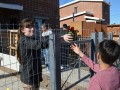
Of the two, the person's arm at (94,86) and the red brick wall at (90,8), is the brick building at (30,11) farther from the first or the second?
the red brick wall at (90,8)

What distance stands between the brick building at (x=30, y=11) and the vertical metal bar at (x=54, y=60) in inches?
405

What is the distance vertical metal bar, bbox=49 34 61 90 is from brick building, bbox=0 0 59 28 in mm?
10297

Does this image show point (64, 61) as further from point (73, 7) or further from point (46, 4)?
point (73, 7)

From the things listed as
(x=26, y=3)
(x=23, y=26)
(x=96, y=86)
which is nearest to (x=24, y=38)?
(x=23, y=26)

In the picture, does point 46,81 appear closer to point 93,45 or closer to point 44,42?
point 93,45

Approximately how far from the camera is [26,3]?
52.2 feet

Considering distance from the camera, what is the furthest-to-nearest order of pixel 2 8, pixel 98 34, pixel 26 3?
pixel 26 3, pixel 2 8, pixel 98 34

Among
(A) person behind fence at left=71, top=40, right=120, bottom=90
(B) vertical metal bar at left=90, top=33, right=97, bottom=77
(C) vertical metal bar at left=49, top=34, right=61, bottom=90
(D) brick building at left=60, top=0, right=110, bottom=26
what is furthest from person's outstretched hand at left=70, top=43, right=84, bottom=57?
(D) brick building at left=60, top=0, right=110, bottom=26

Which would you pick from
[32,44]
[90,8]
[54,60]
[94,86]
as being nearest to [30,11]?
[32,44]

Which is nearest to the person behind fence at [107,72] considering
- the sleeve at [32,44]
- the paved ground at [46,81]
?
the sleeve at [32,44]

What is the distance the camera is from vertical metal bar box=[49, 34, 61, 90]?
375 centimetres

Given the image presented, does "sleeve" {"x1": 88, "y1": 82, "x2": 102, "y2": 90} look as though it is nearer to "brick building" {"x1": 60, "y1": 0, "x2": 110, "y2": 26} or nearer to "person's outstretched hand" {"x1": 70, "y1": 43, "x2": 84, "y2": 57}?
"person's outstretched hand" {"x1": 70, "y1": 43, "x2": 84, "y2": 57}

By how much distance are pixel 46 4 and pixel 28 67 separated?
13784mm

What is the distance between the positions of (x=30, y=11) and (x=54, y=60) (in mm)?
12615
